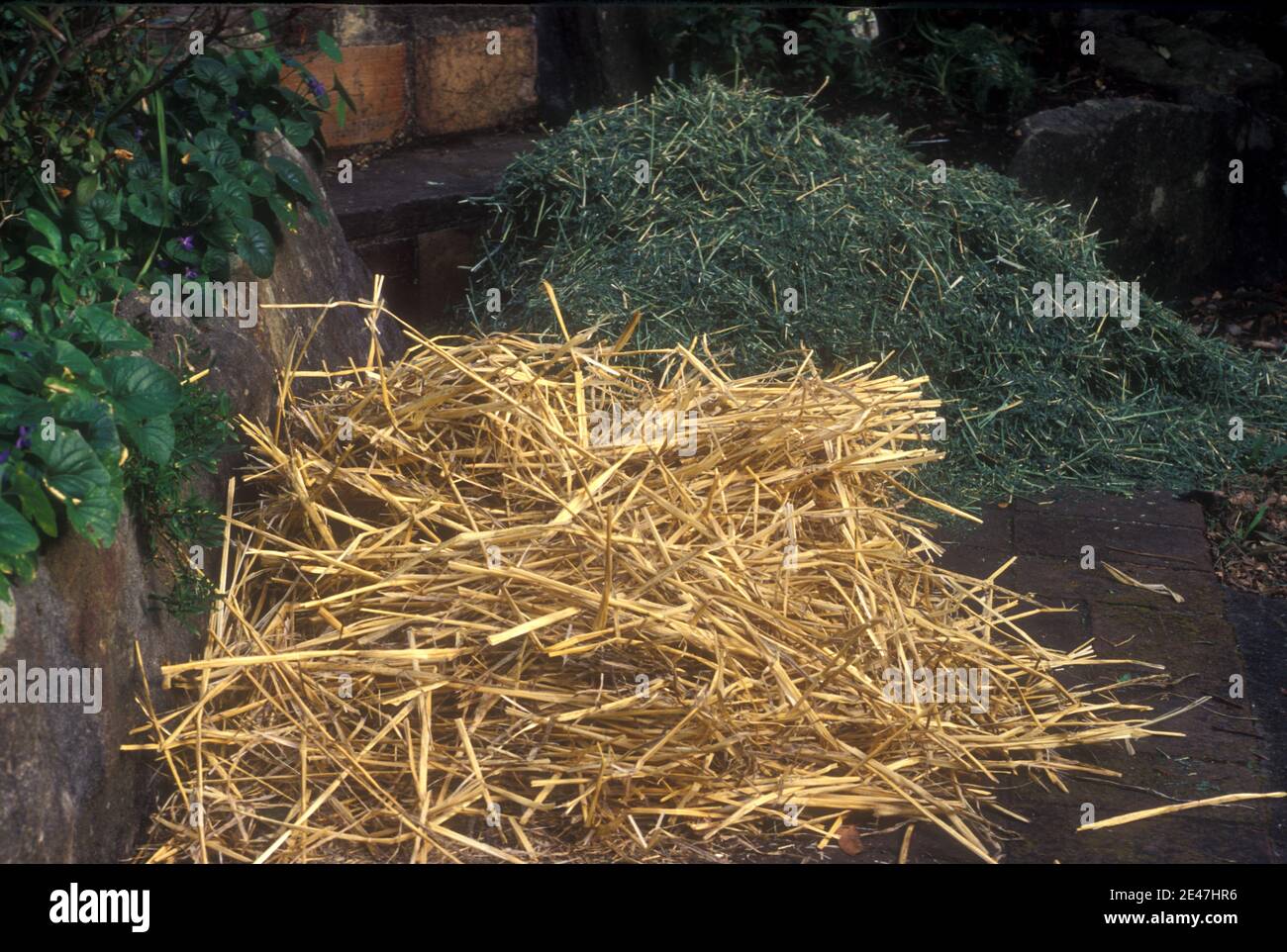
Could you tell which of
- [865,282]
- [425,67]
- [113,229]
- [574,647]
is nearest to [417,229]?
[425,67]

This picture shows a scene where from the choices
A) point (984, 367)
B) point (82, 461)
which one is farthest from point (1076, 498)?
point (82, 461)

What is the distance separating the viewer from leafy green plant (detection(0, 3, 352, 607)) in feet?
6.68

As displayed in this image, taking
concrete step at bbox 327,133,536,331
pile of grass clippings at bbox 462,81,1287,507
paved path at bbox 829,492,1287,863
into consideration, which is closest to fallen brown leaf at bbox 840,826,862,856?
paved path at bbox 829,492,1287,863

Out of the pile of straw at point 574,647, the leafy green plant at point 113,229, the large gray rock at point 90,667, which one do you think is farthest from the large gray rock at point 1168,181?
the large gray rock at point 90,667

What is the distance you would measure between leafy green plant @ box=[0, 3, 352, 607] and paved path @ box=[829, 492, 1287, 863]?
1.39m

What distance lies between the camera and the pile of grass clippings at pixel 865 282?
12.5ft

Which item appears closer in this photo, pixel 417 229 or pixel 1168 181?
pixel 417 229

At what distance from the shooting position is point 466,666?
2.41 meters

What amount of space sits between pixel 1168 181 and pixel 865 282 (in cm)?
244

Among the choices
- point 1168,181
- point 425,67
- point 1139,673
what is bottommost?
point 1139,673

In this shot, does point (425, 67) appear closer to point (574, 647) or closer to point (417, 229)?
point (417, 229)

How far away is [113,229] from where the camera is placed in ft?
9.26

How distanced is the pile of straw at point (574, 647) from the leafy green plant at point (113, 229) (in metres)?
0.31

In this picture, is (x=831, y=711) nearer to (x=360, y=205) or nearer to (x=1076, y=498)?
(x=1076, y=498)
